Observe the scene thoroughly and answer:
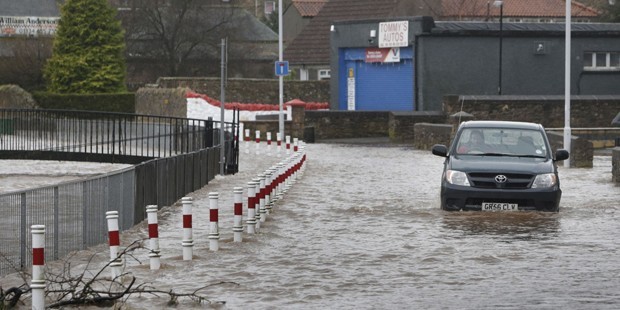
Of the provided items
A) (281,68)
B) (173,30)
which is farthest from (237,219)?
(173,30)

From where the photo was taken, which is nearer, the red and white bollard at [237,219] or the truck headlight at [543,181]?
the red and white bollard at [237,219]

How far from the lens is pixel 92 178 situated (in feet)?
61.0

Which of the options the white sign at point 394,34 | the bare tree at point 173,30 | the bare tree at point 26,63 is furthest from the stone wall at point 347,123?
the bare tree at point 173,30

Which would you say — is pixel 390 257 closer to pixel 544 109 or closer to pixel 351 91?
pixel 544 109

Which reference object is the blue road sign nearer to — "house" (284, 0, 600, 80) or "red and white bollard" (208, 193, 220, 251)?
"house" (284, 0, 600, 80)

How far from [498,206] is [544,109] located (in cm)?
3064

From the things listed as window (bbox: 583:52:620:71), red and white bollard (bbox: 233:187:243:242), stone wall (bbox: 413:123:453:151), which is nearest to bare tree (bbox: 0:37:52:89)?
window (bbox: 583:52:620:71)

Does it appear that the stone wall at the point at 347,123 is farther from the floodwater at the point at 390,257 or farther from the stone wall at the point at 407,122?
the floodwater at the point at 390,257

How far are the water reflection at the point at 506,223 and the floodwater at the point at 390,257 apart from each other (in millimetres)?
20

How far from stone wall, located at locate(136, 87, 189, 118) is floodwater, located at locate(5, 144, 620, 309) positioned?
31881 mm

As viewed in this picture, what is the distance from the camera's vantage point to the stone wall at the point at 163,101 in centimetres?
5947

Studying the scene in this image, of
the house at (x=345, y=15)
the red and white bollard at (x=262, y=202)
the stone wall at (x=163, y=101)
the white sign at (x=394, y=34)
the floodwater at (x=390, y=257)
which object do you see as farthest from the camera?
the house at (x=345, y=15)

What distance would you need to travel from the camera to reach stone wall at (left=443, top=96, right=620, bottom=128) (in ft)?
169

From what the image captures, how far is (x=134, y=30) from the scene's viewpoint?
289 feet
